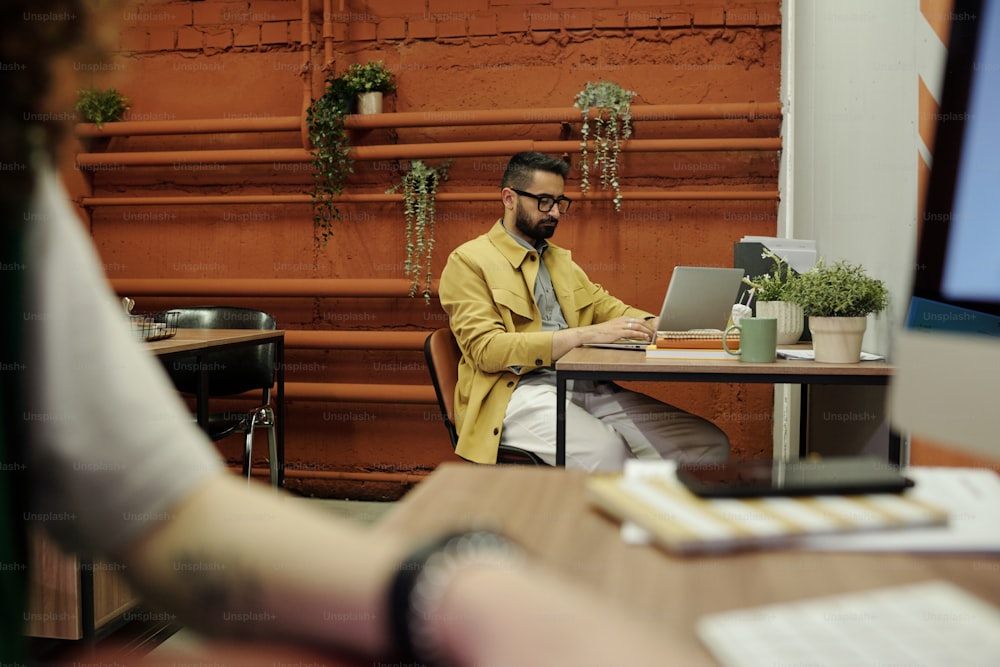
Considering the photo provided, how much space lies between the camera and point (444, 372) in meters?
2.47

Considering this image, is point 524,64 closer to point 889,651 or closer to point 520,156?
point 520,156

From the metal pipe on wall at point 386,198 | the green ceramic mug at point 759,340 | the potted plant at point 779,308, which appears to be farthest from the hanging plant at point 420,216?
the green ceramic mug at point 759,340

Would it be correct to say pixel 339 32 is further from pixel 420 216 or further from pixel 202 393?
pixel 202 393

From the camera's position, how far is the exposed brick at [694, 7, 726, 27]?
3607 millimetres

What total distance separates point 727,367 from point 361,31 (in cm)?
283

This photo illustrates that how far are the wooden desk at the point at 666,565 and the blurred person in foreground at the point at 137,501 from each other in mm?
58

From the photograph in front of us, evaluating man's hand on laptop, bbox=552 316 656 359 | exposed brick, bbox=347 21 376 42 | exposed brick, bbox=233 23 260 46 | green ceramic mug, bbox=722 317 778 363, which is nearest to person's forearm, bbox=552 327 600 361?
man's hand on laptop, bbox=552 316 656 359

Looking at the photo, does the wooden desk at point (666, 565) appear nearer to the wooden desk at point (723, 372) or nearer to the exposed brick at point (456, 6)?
the wooden desk at point (723, 372)

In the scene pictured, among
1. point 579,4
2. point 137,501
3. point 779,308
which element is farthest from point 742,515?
point 579,4

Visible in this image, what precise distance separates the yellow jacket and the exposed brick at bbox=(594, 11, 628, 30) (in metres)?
1.27

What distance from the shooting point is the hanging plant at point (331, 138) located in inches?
146

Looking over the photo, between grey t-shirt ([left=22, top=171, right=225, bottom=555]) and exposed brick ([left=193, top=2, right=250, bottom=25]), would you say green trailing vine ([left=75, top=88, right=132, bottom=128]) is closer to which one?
exposed brick ([left=193, top=2, right=250, bottom=25])

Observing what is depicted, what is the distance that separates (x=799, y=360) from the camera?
198 centimetres

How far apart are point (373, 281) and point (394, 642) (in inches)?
136
